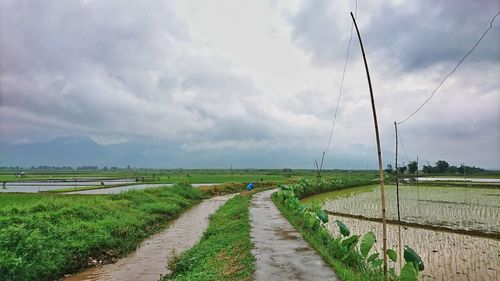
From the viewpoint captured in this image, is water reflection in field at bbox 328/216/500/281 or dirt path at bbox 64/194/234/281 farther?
dirt path at bbox 64/194/234/281

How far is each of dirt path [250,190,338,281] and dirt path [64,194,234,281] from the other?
2874 mm

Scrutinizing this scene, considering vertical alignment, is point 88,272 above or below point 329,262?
below

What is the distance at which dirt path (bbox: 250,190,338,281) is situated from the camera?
23.6ft

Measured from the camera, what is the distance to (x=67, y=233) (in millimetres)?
10953

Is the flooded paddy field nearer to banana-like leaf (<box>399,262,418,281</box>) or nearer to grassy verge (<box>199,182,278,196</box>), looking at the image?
banana-like leaf (<box>399,262,418,281</box>)

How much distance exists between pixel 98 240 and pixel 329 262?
7.62 m

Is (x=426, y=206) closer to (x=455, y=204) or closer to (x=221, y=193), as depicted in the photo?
(x=455, y=204)

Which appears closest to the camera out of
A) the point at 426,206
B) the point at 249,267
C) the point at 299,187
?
the point at 249,267

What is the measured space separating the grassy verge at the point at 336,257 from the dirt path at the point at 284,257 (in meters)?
0.17

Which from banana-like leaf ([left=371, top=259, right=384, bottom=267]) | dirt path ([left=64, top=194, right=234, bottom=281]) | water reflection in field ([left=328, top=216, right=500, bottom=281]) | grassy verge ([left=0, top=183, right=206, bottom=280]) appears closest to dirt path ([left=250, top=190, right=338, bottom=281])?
banana-like leaf ([left=371, top=259, right=384, bottom=267])

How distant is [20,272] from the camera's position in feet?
25.7

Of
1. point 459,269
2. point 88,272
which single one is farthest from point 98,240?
point 459,269

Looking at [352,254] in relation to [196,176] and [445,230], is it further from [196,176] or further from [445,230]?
[196,176]

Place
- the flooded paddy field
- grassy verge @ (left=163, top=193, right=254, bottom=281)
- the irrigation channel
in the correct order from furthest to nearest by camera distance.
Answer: the flooded paddy field, the irrigation channel, grassy verge @ (left=163, top=193, right=254, bottom=281)
